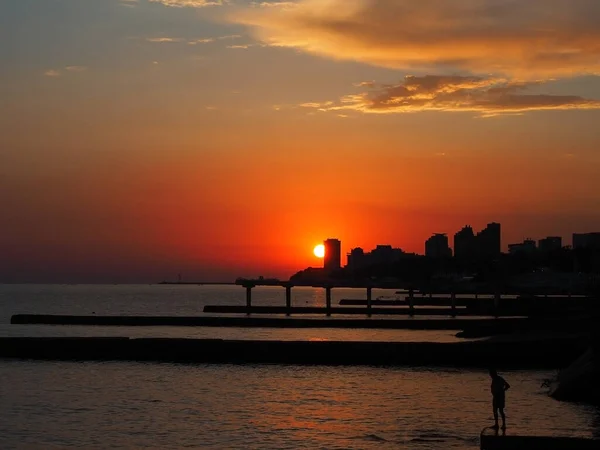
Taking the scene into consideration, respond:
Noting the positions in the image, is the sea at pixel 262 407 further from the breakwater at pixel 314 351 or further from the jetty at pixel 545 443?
the jetty at pixel 545 443

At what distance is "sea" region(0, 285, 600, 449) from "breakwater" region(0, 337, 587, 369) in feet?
5.92

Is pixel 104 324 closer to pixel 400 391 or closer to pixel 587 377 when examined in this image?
pixel 400 391

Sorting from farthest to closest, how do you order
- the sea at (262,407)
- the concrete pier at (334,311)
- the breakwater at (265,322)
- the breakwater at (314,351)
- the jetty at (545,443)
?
1. the concrete pier at (334,311)
2. the breakwater at (265,322)
3. the breakwater at (314,351)
4. the sea at (262,407)
5. the jetty at (545,443)

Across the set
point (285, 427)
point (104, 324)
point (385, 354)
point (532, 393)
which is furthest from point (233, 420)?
point (104, 324)

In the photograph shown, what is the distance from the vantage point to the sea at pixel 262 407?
29.1 metres

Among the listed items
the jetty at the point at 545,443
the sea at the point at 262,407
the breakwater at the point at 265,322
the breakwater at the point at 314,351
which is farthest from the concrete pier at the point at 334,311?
Answer: the jetty at the point at 545,443

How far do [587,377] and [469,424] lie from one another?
732cm

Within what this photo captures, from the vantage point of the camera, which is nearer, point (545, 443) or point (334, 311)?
point (545, 443)

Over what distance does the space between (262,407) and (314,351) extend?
63.1 feet

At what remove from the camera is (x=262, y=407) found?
36.5 m

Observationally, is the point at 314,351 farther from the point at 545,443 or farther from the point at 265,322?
the point at 265,322

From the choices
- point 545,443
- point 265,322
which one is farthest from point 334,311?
point 545,443

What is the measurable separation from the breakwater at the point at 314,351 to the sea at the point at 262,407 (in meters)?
1.81

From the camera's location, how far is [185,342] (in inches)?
2304
